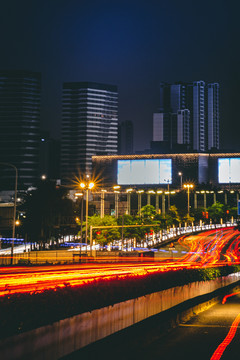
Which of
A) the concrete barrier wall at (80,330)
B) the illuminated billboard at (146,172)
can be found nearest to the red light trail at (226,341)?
A: the concrete barrier wall at (80,330)

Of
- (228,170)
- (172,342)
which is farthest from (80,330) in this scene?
(228,170)

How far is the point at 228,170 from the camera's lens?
143250mm

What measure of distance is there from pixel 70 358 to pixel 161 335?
17.0 feet

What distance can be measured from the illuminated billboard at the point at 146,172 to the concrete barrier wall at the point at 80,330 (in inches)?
4742

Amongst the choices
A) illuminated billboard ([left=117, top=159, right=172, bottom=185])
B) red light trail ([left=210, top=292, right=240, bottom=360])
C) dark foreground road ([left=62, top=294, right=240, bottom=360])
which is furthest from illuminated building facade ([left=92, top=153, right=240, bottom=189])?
dark foreground road ([left=62, top=294, right=240, bottom=360])

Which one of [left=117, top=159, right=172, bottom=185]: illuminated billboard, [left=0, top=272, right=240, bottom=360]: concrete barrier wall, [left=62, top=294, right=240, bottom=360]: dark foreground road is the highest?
[left=117, top=159, right=172, bottom=185]: illuminated billboard

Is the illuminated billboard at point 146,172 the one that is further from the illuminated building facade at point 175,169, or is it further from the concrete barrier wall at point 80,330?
the concrete barrier wall at point 80,330

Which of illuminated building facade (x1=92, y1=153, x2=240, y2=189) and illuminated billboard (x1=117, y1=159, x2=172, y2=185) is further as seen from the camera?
illuminated billboard (x1=117, y1=159, x2=172, y2=185)

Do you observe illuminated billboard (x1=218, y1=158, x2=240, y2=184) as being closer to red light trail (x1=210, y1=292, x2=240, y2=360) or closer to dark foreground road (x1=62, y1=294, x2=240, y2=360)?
red light trail (x1=210, y1=292, x2=240, y2=360)

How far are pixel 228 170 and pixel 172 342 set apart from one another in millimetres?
130338

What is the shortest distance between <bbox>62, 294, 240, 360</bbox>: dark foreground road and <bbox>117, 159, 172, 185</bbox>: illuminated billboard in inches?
4830

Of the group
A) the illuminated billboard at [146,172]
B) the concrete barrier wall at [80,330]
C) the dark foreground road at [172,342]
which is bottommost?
the dark foreground road at [172,342]

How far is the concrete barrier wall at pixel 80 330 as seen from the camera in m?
11.5

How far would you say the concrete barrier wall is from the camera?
37.7 feet
